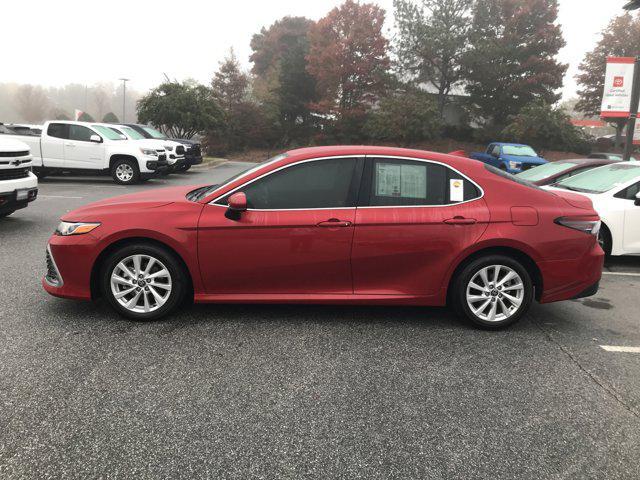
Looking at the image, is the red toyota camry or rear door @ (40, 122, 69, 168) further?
rear door @ (40, 122, 69, 168)

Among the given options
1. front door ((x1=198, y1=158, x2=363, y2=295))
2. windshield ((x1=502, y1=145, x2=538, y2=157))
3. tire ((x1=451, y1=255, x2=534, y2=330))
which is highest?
windshield ((x1=502, y1=145, x2=538, y2=157))

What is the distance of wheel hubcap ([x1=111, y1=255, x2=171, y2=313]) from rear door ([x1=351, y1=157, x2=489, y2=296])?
1.65 metres

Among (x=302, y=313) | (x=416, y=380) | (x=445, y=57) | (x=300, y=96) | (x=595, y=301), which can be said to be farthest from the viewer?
(x=300, y=96)

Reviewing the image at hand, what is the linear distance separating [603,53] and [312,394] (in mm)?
48178

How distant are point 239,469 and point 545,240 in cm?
315

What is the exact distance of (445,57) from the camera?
41438 millimetres

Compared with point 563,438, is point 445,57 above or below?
above

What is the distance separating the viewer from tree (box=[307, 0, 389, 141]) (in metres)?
40.9

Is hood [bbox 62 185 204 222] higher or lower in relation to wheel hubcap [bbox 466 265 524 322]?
higher

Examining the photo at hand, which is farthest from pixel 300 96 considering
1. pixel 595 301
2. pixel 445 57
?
pixel 595 301

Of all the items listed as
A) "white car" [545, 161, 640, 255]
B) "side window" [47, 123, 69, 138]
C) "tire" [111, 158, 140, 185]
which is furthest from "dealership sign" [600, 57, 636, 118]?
"side window" [47, 123, 69, 138]

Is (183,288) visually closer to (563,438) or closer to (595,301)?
(563,438)

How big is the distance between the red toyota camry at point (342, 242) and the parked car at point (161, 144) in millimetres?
12538

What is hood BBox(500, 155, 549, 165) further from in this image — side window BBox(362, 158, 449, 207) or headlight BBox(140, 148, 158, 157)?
side window BBox(362, 158, 449, 207)
